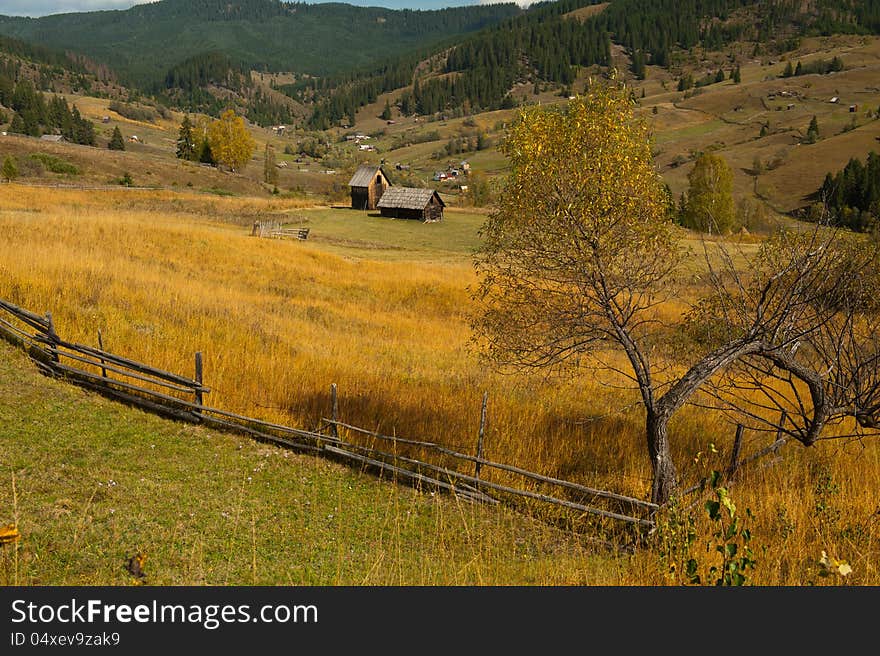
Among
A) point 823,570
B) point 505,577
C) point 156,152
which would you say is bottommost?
point 505,577

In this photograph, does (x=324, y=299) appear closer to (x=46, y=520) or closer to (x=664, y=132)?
(x=46, y=520)

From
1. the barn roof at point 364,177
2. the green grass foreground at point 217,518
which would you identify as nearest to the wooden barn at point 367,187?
the barn roof at point 364,177

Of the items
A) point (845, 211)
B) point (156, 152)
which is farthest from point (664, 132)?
point (156, 152)

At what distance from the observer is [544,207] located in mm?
9859

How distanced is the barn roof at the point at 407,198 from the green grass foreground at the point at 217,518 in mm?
63738

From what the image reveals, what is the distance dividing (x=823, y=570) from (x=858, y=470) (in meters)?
8.31

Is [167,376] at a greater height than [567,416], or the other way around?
[167,376]

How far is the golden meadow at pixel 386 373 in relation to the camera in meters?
8.52

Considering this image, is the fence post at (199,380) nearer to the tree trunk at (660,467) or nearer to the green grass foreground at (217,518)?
the green grass foreground at (217,518)

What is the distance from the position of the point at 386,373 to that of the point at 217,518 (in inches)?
301

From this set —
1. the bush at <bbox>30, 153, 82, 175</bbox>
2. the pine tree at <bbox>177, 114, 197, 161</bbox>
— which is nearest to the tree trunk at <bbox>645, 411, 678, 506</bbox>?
the bush at <bbox>30, 153, 82, 175</bbox>

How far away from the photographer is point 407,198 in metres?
74.7

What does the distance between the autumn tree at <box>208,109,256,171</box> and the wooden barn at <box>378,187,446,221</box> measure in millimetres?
40817

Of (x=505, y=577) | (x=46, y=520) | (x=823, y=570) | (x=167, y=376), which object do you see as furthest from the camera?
(x=167, y=376)
